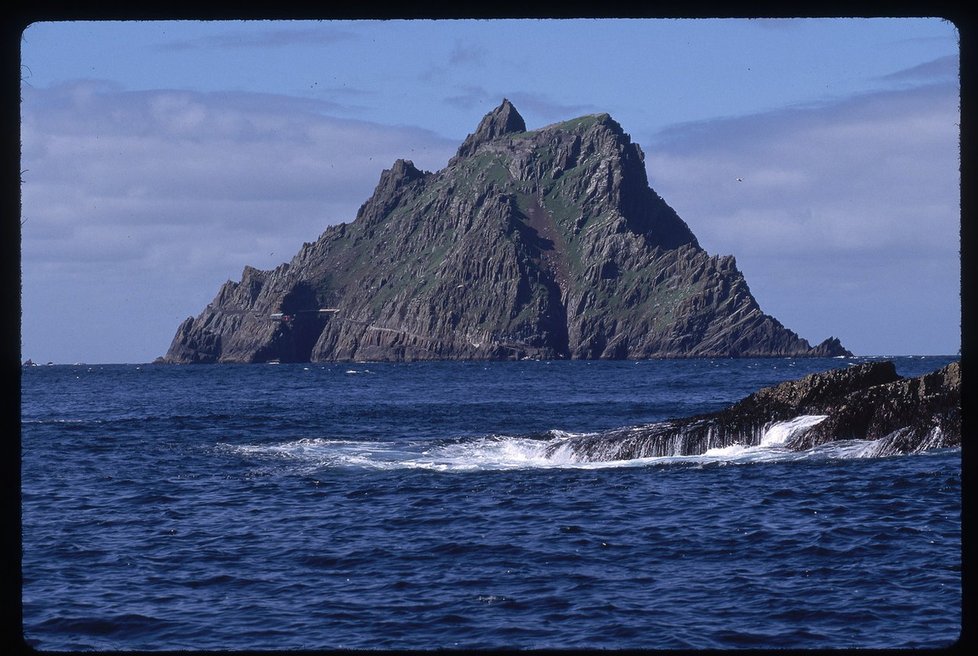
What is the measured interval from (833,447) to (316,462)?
18497mm

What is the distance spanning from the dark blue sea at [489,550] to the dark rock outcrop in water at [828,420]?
1.17 metres

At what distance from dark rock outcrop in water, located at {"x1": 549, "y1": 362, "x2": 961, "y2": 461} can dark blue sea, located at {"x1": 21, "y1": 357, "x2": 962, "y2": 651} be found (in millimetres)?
1169

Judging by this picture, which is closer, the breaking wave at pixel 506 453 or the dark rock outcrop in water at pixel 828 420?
the dark rock outcrop in water at pixel 828 420

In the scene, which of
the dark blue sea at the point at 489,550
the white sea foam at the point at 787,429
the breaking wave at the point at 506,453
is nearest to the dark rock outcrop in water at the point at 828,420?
the white sea foam at the point at 787,429

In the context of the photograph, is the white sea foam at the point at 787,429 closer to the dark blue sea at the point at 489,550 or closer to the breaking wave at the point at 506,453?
the breaking wave at the point at 506,453

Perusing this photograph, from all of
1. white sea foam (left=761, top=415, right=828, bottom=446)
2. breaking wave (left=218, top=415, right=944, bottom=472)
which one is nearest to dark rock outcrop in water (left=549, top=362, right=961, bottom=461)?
white sea foam (left=761, top=415, right=828, bottom=446)

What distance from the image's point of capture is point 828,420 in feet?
124

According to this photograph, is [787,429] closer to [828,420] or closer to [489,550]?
[828,420]

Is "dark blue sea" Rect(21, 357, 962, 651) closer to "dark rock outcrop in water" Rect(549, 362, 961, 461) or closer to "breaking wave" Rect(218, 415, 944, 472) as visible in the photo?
"breaking wave" Rect(218, 415, 944, 472)

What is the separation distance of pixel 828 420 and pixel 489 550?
19.1 metres

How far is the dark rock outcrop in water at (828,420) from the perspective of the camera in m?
35.3

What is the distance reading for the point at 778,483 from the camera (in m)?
30.9

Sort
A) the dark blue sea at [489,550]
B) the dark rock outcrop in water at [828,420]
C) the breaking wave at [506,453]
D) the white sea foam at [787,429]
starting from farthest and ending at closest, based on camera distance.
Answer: the white sea foam at [787,429] < the breaking wave at [506,453] < the dark rock outcrop in water at [828,420] < the dark blue sea at [489,550]
